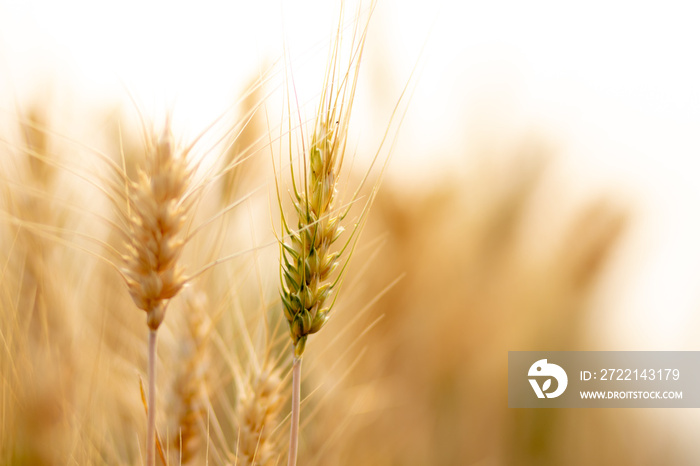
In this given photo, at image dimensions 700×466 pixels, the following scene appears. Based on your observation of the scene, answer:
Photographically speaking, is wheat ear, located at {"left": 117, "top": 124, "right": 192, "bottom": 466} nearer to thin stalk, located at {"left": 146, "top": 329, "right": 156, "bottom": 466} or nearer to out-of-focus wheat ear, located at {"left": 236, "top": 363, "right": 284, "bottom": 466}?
thin stalk, located at {"left": 146, "top": 329, "right": 156, "bottom": 466}

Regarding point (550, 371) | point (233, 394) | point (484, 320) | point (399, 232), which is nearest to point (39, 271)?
point (233, 394)

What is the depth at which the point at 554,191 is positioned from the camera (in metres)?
0.90

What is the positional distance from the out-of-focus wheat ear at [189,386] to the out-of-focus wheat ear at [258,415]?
36mm

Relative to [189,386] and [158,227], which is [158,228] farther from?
[189,386]

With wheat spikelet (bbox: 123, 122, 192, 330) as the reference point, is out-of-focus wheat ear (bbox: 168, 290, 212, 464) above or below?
below

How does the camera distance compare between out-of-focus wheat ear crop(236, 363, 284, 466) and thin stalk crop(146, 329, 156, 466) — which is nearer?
thin stalk crop(146, 329, 156, 466)

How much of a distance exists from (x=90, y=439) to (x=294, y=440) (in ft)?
0.83

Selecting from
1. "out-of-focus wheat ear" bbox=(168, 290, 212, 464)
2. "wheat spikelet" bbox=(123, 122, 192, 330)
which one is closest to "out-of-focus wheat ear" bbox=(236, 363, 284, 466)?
"out-of-focus wheat ear" bbox=(168, 290, 212, 464)

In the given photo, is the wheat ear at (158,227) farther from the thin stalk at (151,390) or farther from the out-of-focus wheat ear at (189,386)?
the out-of-focus wheat ear at (189,386)

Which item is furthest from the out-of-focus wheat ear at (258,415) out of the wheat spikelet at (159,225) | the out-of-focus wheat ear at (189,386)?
the wheat spikelet at (159,225)

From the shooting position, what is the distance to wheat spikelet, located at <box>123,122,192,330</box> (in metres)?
0.32

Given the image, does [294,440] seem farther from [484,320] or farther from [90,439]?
[484,320]

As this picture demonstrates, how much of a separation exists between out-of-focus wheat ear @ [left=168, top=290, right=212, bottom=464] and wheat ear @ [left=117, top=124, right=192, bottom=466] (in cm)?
12

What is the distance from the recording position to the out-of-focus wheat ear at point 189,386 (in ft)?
1.44
